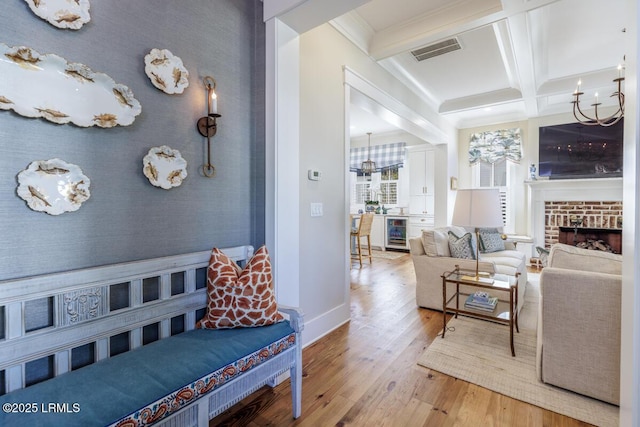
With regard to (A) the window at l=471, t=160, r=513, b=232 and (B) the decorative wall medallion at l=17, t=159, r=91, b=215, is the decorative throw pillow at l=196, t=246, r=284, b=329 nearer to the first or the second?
(B) the decorative wall medallion at l=17, t=159, r=91, b=215

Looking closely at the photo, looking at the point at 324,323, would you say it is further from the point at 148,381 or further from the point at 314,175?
the point at 148,381

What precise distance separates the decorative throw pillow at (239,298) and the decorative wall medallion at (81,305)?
48 centimetres

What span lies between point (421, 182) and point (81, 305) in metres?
6.32

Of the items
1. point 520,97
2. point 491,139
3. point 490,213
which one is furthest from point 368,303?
point 491,139

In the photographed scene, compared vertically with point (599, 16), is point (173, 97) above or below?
below

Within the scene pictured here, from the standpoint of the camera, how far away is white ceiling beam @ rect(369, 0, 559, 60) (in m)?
2.34

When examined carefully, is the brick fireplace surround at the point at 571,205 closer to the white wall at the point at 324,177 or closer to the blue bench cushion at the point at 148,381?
the white wall at the point at 324,177

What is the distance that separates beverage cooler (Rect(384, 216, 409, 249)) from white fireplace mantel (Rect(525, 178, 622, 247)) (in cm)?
237

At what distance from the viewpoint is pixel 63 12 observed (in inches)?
50.8

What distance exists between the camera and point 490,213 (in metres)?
2.45

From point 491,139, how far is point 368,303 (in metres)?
4.39

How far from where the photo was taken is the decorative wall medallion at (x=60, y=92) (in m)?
1.17

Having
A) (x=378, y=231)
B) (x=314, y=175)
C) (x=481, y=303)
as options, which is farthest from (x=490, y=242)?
(x=378, y=231)

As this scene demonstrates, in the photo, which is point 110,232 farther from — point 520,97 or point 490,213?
point 520,97
